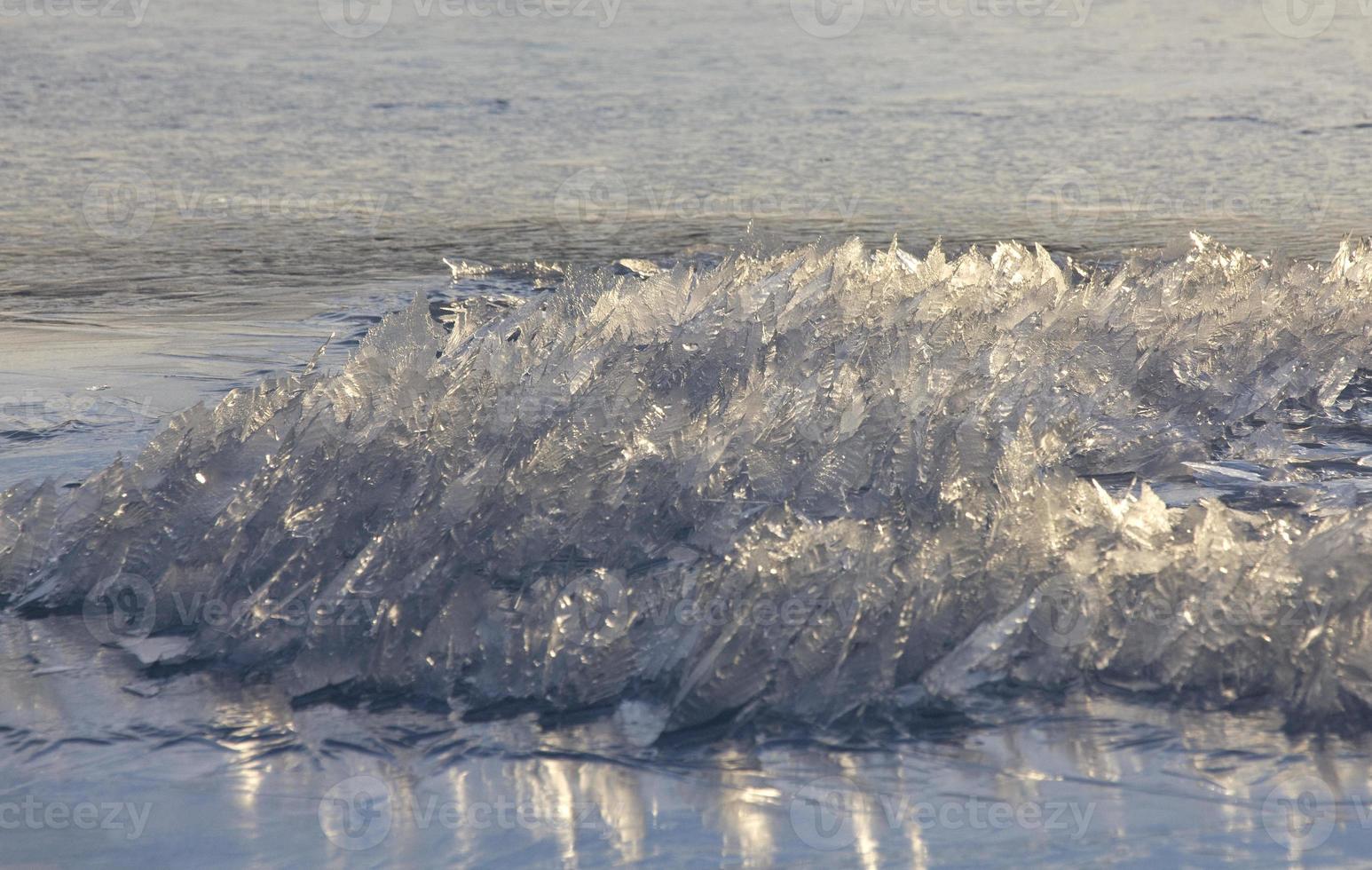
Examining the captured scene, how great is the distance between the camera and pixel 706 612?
2.17 meters

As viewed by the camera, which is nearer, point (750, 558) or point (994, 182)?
point (750, 558)

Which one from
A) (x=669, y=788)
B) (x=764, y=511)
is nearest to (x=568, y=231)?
(x=764, y=511)

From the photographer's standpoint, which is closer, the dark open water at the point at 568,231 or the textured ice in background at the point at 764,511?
the dark open water at the point at 568,231

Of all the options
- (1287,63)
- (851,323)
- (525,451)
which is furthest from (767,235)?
(1287,63)

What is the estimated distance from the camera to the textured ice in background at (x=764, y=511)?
2.08 m

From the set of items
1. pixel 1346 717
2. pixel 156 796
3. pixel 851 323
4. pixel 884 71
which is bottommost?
pixel 156 796

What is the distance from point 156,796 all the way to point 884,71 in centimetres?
708

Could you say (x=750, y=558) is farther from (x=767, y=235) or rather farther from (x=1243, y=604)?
(x=767, y=235)

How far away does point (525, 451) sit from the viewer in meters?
2.62

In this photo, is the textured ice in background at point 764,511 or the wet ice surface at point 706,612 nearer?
the wet ice surface at point 706,612

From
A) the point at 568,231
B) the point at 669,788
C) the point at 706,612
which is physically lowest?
the point at 669,788

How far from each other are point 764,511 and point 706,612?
376mm

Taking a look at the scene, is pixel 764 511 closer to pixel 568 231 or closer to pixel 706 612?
pixel 706 612

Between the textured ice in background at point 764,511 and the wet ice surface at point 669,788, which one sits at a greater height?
the textured ice in background at point 764,511
